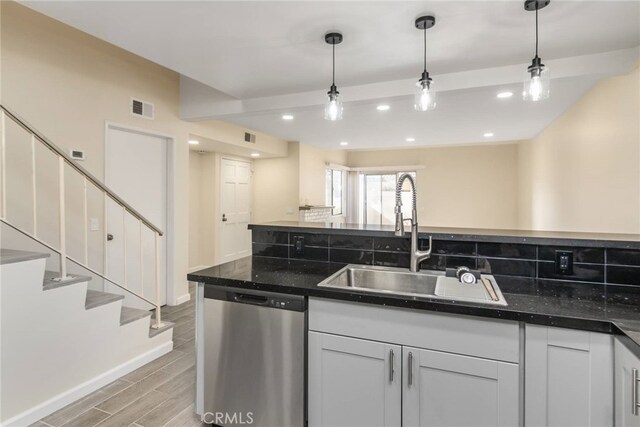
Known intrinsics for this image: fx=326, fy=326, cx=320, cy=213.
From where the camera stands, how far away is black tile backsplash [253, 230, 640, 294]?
64.2 inches

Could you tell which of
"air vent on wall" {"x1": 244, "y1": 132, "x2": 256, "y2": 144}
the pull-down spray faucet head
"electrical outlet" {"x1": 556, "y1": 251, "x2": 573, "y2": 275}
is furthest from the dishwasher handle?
"air vent on wall" {"x1": 244, "y1": 132, "x2": 256, "y2": 144}

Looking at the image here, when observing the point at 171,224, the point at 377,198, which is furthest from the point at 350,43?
the point at 377,198

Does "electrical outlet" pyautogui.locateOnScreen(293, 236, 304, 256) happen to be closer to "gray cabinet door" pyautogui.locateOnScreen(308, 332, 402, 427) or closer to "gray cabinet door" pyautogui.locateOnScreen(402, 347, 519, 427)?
"gray cabinet door" pyautogui.locateOnScreen(308, 332, 402, 427)

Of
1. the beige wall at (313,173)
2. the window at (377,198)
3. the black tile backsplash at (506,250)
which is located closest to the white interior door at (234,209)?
the beige wall at (313,173)

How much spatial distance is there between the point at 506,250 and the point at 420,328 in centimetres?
78

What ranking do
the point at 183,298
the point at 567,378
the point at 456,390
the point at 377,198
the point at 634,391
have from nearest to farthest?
1. the point at 634,391
2. the point at 567,378
3. the point at 456,390
4. the point at 183,298
5. the point at 377,198

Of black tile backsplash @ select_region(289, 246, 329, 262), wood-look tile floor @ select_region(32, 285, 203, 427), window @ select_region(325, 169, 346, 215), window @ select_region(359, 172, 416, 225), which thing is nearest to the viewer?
wood-look tile floor @ select_region(32, 285, 203, 427)

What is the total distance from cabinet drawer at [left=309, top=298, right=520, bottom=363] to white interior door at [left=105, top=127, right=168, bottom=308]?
231 cm

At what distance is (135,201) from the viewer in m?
3.54

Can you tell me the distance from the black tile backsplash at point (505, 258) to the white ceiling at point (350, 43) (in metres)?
1.35

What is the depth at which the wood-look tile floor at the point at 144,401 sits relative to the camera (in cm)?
199

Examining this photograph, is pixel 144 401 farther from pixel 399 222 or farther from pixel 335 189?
pixel 335 189

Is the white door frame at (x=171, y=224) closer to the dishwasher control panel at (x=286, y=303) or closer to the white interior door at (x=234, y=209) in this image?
the white interior door at (x=234, y=209)

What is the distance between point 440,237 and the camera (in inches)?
75.7
